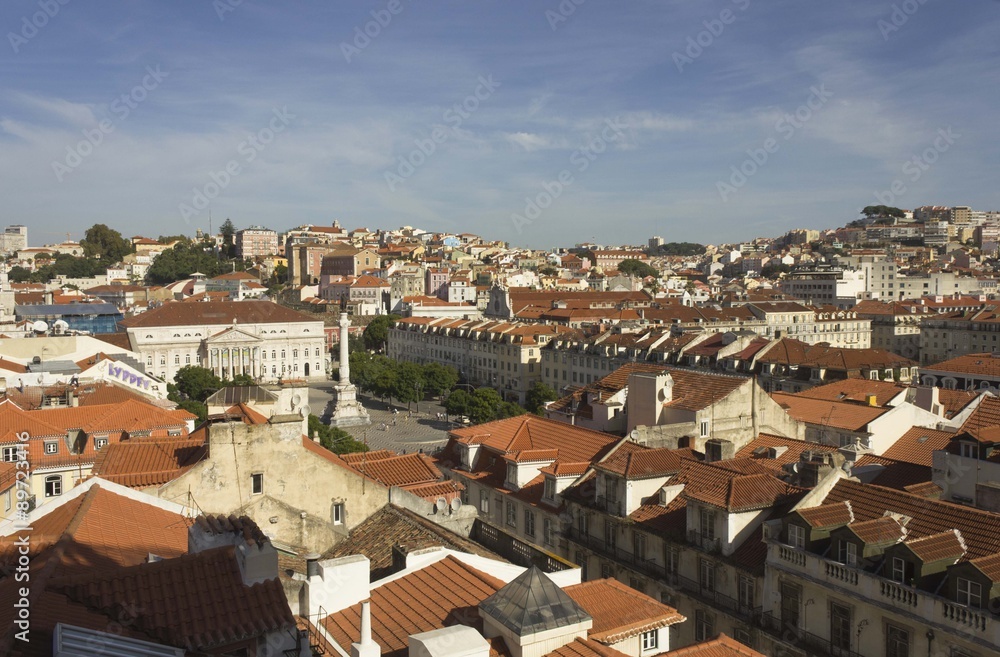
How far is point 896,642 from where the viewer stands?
14.9 meters

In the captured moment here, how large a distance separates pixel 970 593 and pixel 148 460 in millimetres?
→ 17268

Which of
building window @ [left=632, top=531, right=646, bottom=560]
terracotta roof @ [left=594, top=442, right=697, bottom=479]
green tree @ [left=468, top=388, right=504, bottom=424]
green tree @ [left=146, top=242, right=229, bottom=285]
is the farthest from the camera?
green tree @ [left=146, top=242, right=229, bottom=285]

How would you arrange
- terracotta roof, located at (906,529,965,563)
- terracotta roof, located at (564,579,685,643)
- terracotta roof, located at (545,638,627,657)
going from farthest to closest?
terracotta roof, located at (906,529,965,563) → terracotta roof, located at (564,579,685,643) → terracotta roof, located at (545,638,627,657)

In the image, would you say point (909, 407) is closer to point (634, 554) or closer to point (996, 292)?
point (634, 554)

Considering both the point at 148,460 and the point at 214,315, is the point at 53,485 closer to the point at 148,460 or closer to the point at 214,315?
the point at 148,460

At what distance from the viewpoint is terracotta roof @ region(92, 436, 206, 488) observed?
17.4m

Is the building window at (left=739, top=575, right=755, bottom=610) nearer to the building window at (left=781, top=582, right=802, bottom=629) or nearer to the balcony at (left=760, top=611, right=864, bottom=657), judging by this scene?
the balcony at (left=760, top=611, right=864, bottom=657)

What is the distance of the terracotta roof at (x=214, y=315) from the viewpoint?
100188 millimetres

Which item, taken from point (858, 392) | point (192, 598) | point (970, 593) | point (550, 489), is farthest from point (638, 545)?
point (858, 392)

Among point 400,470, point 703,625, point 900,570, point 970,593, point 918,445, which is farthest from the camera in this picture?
point 918,445

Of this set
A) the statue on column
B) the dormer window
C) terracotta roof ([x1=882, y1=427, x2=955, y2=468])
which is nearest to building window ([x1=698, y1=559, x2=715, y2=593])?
the dormer window

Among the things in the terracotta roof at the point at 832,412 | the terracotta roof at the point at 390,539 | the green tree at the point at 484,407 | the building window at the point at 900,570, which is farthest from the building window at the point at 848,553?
the green tree at the point at 484,407

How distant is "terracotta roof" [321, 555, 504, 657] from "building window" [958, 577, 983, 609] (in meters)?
7.95

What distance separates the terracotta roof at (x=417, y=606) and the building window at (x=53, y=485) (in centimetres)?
1800
